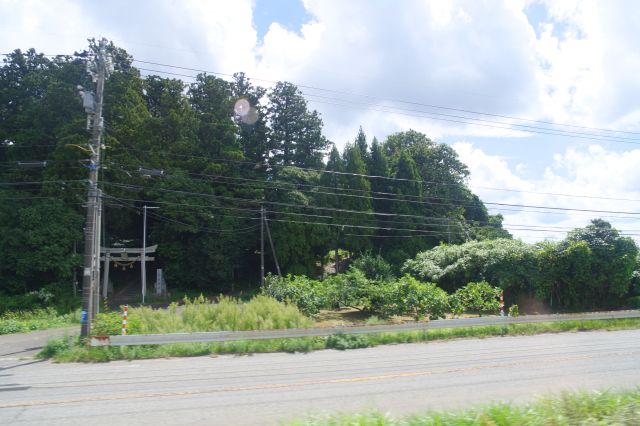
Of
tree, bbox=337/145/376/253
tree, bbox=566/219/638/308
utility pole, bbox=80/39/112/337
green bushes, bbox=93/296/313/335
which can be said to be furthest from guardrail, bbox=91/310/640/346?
tree, bbox=337/145/376/253

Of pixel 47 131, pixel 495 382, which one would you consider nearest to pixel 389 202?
pixel 47 131

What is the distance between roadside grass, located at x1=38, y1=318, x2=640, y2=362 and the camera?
44.8ft

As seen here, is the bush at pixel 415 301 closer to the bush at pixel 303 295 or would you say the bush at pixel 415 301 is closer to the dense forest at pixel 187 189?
the bush at pixel 303 295

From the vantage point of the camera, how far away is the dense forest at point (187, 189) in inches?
1375

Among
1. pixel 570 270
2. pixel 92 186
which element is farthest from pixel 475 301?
pixel 92 186

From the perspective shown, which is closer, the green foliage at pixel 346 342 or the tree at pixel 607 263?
the green foliage at pixel 346 342

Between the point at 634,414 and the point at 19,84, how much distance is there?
53965 millimetres

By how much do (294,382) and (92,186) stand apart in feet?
37.8

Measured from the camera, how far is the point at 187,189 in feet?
133

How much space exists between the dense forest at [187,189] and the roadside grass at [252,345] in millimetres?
14603

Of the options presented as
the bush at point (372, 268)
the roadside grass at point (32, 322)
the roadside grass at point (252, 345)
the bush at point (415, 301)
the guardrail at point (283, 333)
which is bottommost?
the roadside grass at point (32, 322)

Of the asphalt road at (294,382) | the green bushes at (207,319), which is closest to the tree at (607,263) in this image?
the asphalt road at (294,382)

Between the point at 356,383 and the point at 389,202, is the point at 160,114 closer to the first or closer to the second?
the point at 389,202

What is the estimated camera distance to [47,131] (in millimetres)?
40562
